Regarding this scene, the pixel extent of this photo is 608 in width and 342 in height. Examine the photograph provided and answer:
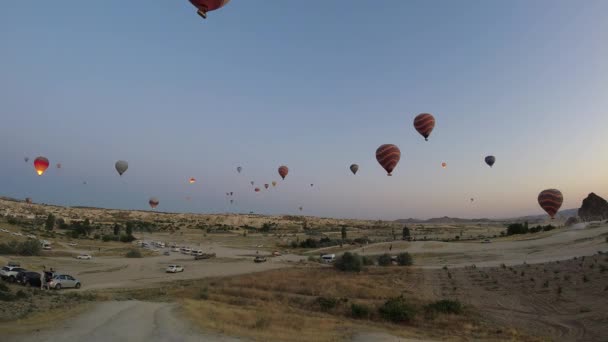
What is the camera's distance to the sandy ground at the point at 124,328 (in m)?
14.0

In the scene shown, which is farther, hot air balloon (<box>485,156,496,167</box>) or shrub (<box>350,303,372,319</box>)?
hot air balloon (<box>485,156,496,167</box>)

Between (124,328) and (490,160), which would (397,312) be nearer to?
(124,328)

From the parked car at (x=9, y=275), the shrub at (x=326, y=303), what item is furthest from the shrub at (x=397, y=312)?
the parked car at (x=9, y=275)

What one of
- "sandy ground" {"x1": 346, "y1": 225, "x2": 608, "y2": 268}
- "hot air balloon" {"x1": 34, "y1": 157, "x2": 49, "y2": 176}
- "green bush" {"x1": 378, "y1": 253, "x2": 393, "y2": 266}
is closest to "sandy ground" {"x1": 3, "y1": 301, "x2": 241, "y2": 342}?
"green bush" {"x1": 378, "y1": 253, "x2": 393, "y2": 266}

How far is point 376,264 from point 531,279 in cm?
2045

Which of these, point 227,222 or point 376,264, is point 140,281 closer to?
point 376,264

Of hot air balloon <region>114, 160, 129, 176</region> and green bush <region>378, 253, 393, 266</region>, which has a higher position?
hot air balloon <region>114, 160, 129, 176</region>

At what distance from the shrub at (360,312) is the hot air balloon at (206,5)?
58.2ft

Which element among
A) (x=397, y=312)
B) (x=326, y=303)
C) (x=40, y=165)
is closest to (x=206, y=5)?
(x=326, y=303)

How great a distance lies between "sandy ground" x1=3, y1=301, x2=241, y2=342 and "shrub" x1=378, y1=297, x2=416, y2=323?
434 inches

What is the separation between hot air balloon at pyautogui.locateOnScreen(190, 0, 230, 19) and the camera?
2077 centimetres

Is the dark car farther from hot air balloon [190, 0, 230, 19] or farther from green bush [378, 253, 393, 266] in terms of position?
green bush [378, 253, 393, 266]

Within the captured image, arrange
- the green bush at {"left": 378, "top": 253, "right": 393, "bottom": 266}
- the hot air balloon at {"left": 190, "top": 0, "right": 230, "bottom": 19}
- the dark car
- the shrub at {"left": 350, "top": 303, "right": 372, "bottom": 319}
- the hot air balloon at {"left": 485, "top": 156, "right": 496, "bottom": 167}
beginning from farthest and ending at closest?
the hot air balloon at {"left": 485, "top": 156, "right": 496, "bottom": 167}, the green bush at {"left": 378, "top": 253, "right": 393, "bottom": 266}, the dark car, the shrub at {"left": 350, "top": 303, "right": 372, "bottom": 319}, the hot air balloon at {"left": 190, "top": 0, "right": 230, "bottom": 19}

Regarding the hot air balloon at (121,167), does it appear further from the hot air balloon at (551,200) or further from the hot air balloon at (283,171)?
the hot air balloon at (551,200)
